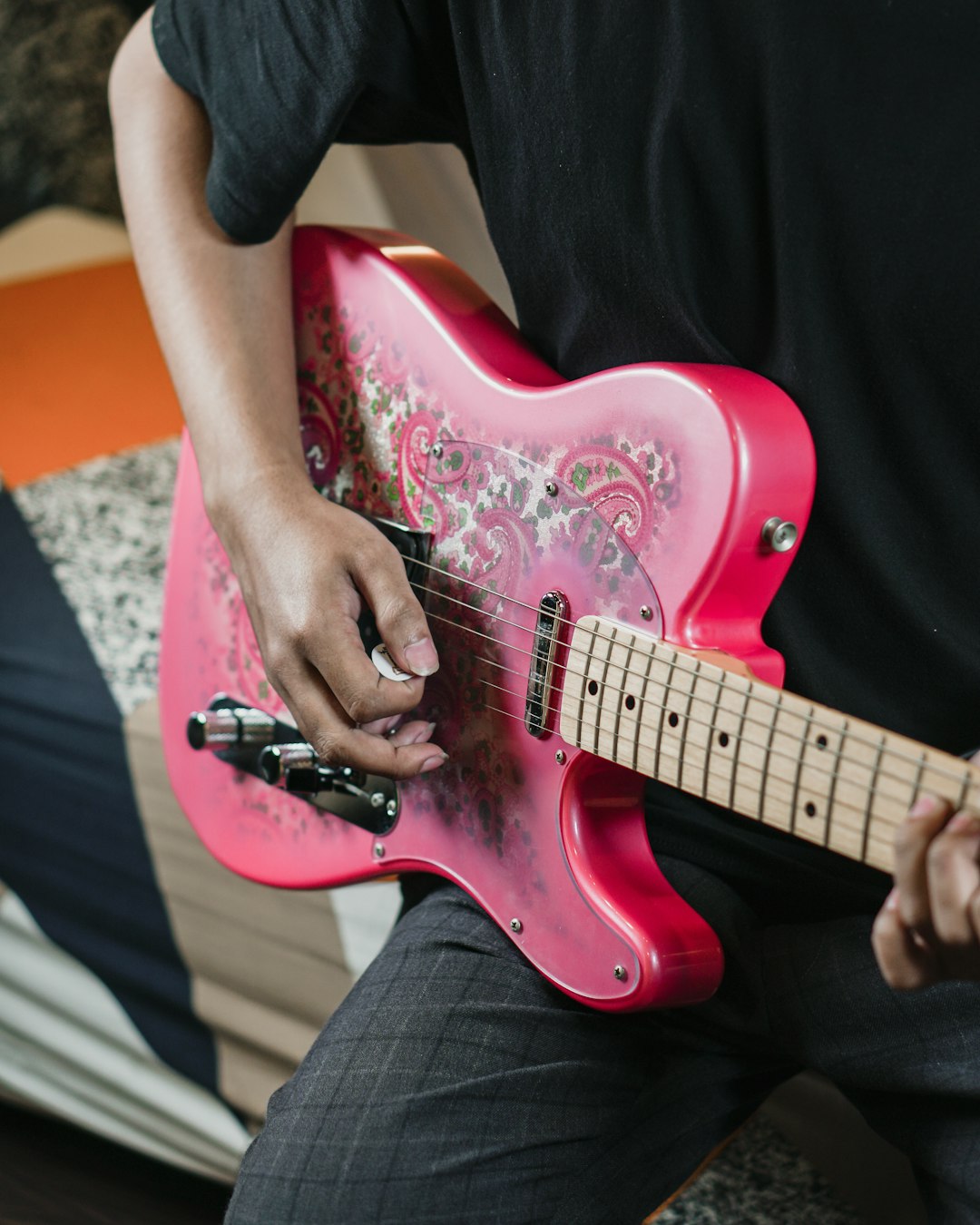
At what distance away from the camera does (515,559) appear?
2.17ft

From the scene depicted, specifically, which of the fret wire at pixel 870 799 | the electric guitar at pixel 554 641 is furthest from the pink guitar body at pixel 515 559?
the fret wire at pixel 870 799

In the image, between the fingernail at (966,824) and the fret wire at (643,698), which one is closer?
the fingernail at (966,824)

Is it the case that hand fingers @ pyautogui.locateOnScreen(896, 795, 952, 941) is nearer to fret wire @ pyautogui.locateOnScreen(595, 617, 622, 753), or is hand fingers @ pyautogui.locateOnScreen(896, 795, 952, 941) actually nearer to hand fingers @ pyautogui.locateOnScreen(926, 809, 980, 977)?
hand fingers @ pyautogui.locateOnScreen(926, 809, 980, 977)

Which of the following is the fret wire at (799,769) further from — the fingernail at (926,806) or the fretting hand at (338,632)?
the fretting hand at (338,632)

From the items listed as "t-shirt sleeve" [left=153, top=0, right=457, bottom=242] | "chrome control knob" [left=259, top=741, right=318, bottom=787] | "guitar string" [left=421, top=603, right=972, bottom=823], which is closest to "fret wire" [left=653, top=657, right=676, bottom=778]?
"guitar string" [left=421, top=603, right=972, bottom=823]

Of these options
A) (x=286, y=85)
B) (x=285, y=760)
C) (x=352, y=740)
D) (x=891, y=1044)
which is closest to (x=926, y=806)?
(x=891, y=1044)

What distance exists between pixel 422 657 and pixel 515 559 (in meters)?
0.08

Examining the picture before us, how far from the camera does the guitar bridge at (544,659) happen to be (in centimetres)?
63

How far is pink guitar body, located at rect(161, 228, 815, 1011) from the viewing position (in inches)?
22.9

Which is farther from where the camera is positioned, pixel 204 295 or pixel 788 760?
pixel 204 295

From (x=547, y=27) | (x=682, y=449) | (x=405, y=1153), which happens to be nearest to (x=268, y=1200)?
(x=405, y=1153)

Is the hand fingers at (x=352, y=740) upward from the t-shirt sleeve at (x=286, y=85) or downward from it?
downward

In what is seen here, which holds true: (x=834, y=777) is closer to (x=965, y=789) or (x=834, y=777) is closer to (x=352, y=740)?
(x=965, y=789)

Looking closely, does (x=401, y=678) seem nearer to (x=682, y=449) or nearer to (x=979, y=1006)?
(x=682, y=449)
